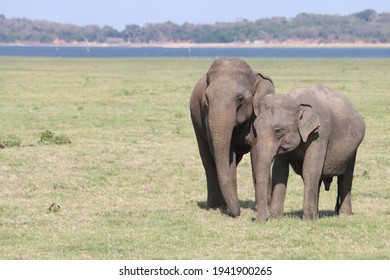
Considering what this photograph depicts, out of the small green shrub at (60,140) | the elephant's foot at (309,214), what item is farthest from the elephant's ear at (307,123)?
the small green shrub at (60,140)

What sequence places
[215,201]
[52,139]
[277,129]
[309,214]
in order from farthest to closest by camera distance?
[52,139] → [215,201] → [309,214] → [277,129]

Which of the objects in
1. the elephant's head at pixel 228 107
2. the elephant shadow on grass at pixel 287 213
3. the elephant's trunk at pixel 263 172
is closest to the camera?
the elephant's trunk at pixel 263 172

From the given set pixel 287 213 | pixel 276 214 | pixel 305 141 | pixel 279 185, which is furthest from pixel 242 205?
pixel 305 141

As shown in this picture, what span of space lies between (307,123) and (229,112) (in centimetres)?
131

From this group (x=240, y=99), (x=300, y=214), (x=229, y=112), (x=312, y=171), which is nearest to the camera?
(x=312, y=171)

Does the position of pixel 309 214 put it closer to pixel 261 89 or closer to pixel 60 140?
pixel 261 89

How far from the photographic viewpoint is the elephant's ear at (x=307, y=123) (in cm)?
1389

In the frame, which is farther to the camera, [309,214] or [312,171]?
[309,214]

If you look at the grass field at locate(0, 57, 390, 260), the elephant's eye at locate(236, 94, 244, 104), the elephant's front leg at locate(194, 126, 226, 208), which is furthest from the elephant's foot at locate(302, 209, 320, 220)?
the elephant's front leg at locate(194, 126, 226, 208)

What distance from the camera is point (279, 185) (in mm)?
14508

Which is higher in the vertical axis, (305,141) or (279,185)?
(305,141)

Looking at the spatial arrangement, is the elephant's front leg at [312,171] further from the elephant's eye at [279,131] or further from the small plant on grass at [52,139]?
the small plant on grass at [52,139]

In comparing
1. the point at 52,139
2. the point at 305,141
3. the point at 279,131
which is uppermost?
the point at 279,131

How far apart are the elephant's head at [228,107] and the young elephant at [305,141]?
33 centimetres
